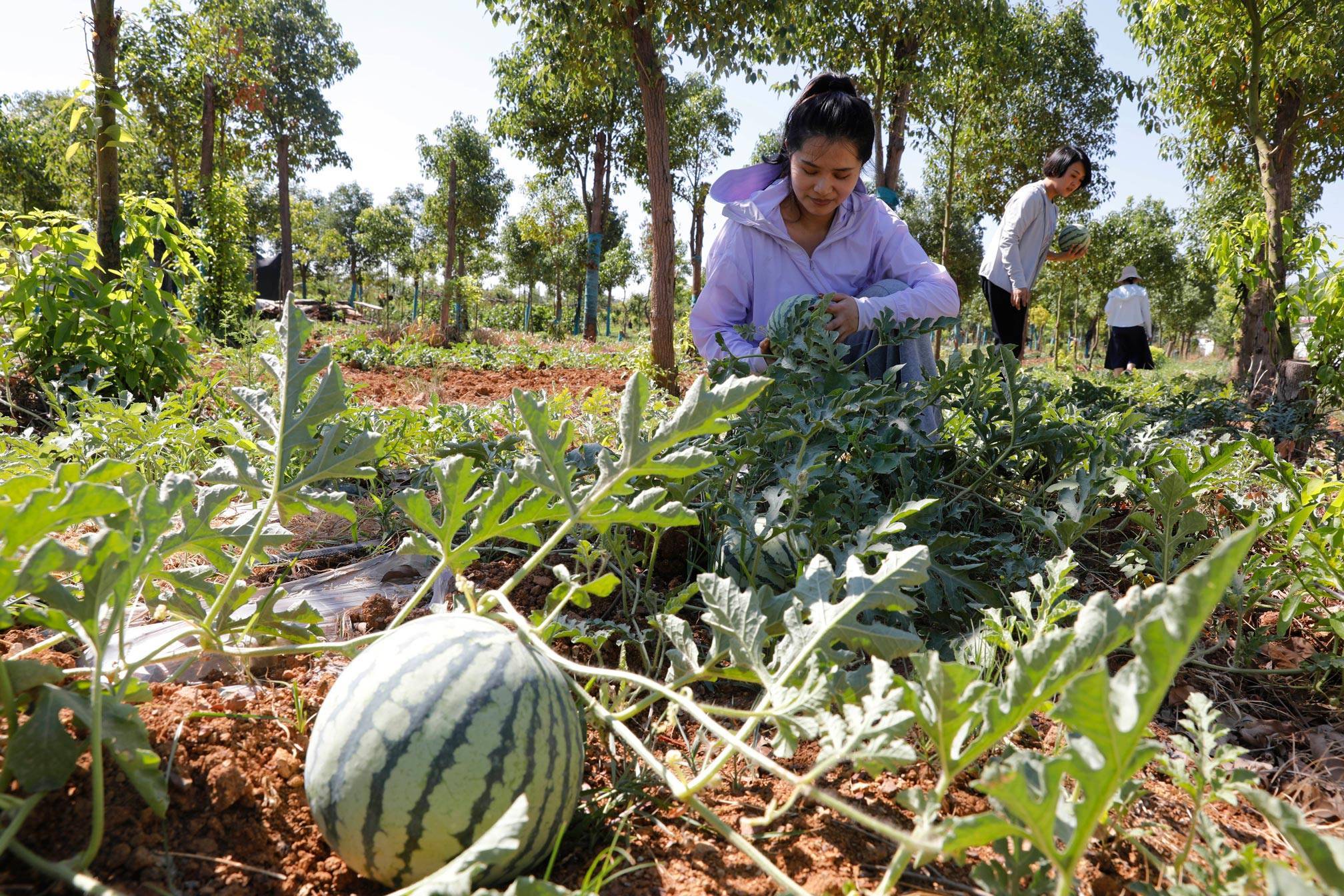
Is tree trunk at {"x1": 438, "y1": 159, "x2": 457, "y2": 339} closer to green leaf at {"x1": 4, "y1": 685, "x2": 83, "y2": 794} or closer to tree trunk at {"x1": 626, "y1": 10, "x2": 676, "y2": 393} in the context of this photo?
tree trunk at {"x1": 626, "y1": 10, "x2": 676, "y2": 393}

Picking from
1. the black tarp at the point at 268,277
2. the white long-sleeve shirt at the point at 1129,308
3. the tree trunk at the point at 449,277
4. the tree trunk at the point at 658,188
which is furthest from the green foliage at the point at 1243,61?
the black tarp at the point at 268,277

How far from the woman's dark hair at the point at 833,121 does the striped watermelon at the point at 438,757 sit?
8.36ft

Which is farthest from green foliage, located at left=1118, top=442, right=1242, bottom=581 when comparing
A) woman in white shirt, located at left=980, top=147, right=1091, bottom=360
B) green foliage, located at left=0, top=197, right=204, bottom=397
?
green foliage, located at left=0, top=197, right=204, bottom=397

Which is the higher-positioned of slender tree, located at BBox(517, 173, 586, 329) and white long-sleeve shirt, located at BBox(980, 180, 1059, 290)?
slender tree, located at BBox(517, 173, 586, 329)

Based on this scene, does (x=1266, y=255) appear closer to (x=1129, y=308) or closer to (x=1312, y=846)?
(x=1129, y=308)

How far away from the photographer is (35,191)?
23359mm

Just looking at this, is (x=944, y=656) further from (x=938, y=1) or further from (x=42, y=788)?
(x=938, y=1)

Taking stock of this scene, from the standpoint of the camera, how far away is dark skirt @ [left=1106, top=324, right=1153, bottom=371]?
452 inches

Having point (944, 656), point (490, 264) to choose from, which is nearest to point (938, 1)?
point (944, 656)

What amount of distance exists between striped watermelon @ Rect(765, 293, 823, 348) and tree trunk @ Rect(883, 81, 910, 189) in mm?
7217

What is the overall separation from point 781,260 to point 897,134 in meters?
6.32

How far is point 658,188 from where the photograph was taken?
7035mm

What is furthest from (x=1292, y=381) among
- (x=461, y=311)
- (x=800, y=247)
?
(x=461, y=311)

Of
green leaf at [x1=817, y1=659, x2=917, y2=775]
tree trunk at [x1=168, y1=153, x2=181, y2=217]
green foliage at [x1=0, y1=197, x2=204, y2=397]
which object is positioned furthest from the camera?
tree trunk at [x1=168, y1=153, x2=181, y2=217]
